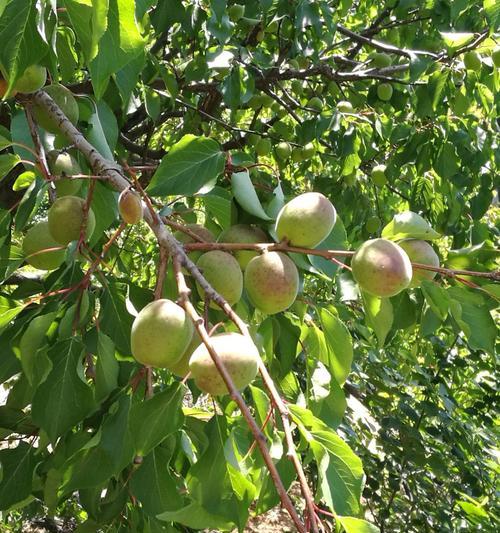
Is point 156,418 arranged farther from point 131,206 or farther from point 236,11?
point 236,11

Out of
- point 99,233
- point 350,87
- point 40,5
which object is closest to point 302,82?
point 350,87

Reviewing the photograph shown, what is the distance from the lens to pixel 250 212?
1.18 m

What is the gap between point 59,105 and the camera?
1509 mm

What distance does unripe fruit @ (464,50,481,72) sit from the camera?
8.33 ft

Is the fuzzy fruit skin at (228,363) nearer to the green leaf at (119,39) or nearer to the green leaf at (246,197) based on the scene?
the green leaf at (246,197)

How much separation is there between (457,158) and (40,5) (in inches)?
93.3

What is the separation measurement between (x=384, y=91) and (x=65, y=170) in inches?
100

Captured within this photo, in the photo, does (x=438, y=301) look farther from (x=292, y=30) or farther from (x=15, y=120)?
(x=292, y=30)

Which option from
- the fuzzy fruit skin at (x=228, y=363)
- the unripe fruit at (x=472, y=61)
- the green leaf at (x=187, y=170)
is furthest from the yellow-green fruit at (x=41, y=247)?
the unripe fruit at (x=472, y=61)

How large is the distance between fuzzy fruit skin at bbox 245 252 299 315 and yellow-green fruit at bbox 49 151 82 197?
0.61 metres

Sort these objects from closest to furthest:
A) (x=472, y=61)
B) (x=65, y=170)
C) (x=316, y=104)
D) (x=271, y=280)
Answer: (x=271, y=280), (x=65, y=170), (x=472, y=61), (x=316, y=104)

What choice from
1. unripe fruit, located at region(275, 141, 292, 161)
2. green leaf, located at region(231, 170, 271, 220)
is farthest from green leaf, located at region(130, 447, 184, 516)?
unripe fruit, located at region(275, 141, 292, 161)

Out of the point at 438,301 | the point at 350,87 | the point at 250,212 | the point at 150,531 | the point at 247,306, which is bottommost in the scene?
the point at 350,87

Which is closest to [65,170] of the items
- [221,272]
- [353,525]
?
[221,272]
